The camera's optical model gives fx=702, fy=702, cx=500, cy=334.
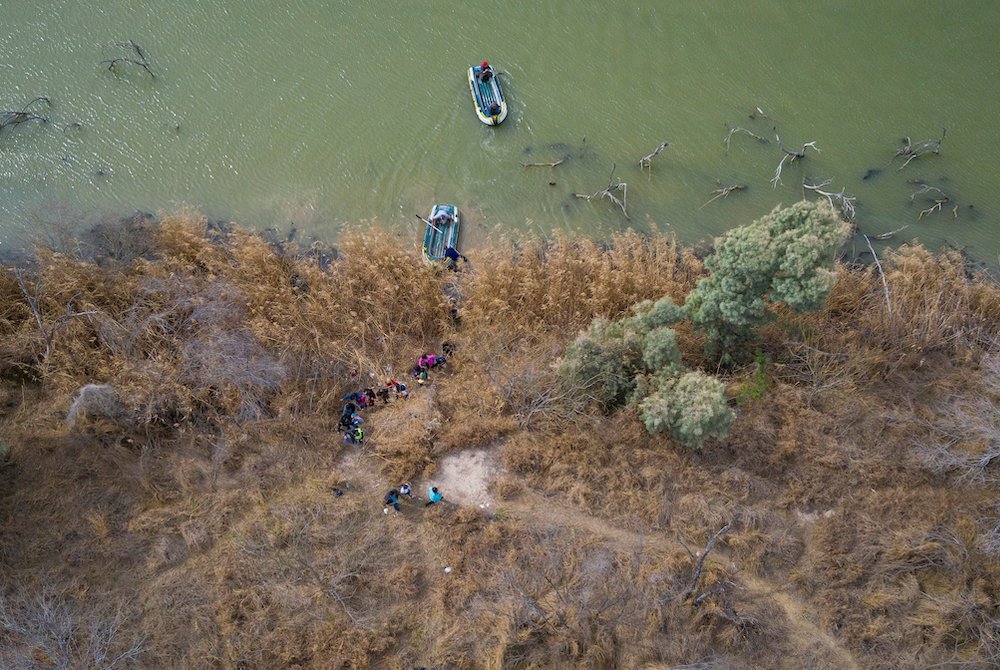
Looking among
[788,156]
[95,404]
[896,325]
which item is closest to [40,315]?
[95,404]

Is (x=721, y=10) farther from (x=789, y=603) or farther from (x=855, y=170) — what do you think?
(x=789, y=603)

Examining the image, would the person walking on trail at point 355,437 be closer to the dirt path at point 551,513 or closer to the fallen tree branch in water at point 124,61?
the dirt path at point 551,513

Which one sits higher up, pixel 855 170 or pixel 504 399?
pixel 855 170

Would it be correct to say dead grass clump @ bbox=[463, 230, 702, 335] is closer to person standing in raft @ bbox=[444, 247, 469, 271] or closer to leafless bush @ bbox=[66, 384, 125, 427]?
person standing in raft @ bbox=[444, 247, 469, 271]

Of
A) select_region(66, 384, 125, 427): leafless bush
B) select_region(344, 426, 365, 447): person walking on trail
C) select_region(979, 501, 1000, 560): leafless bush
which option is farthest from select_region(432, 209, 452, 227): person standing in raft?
select_region(979, 501, 1000, 560): leafless bush

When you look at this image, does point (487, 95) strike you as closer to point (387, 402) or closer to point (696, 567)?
point (387, 402)

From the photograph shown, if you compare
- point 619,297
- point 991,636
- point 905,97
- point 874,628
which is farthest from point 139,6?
point 991,636
